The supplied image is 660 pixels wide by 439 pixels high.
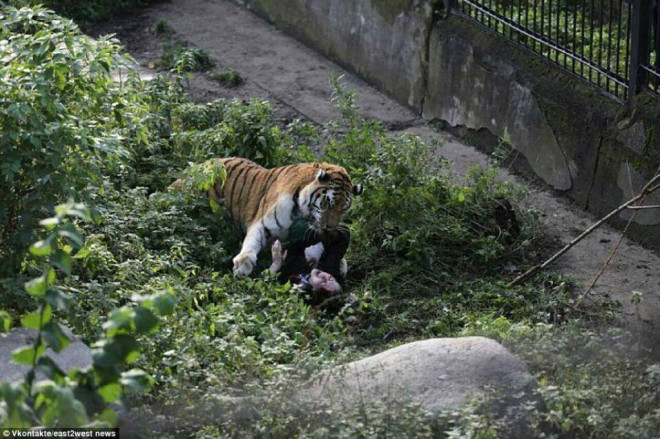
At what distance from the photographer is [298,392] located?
481 cm

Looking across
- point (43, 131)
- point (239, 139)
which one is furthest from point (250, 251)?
point (43, 131)

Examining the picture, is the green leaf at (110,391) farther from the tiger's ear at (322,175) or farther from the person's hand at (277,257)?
the tiger's ear at (322,175)

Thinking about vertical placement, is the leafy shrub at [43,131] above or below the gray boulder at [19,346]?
above

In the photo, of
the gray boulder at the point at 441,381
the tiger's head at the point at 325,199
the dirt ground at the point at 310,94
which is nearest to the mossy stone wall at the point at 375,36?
the dirt ground at the point at 310,94

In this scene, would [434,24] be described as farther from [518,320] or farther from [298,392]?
[298,392]

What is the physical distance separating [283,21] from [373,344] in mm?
6210

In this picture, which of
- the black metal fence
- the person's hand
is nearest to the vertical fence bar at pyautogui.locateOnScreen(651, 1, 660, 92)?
the black metal fence

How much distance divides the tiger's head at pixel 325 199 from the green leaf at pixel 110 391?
3.64 metres

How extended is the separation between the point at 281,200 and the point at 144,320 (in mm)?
3677

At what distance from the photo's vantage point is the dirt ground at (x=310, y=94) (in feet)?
22.9

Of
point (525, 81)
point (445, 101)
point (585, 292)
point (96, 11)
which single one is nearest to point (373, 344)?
point (585, 292)

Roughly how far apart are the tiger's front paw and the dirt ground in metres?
1.85

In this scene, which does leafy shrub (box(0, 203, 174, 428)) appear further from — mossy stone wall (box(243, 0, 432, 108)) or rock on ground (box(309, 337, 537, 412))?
mossy stone wall (box(243, 0, 432, 108))

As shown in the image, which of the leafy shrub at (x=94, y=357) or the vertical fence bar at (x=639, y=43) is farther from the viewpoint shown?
the vertical fence bar at (x=639, y=43)
